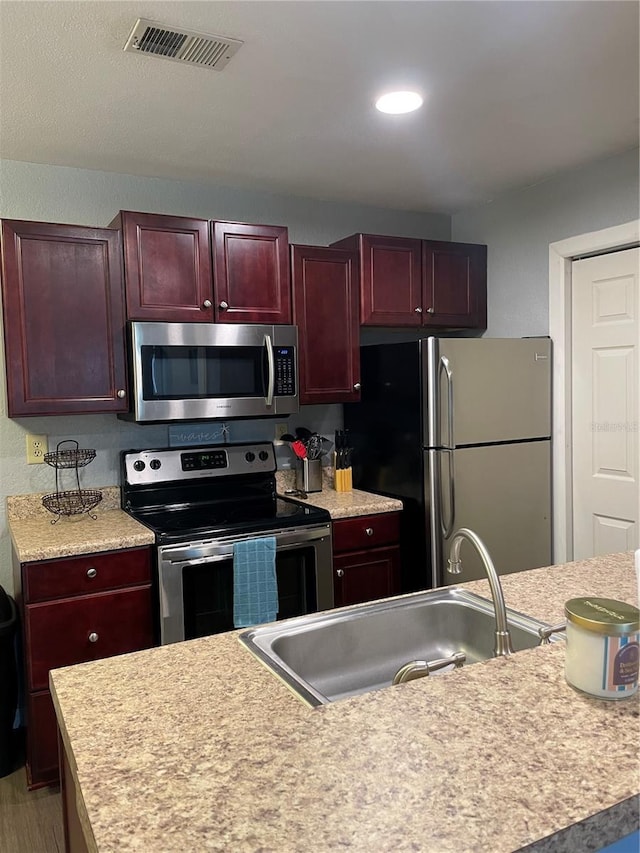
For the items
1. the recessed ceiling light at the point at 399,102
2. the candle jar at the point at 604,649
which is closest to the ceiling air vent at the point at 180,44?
the recessed ceiling light at the point at 399,102

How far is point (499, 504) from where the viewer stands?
10.5ft

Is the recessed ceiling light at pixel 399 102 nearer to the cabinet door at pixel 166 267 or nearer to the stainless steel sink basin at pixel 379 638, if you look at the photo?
the cabinet door at pixel 166 267

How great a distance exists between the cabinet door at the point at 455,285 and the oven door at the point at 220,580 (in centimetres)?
142

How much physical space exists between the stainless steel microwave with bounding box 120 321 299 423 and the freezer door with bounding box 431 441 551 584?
818 mm

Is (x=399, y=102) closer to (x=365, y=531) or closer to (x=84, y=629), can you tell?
(x=365, y=531)

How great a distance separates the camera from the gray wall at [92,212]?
2.81 m

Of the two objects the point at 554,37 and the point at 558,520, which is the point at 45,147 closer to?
the point at 554,37

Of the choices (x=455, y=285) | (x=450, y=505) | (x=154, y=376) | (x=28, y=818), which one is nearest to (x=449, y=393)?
(x=450, y=505)

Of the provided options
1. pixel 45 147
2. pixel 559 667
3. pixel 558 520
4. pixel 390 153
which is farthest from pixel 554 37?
pixel 558 520

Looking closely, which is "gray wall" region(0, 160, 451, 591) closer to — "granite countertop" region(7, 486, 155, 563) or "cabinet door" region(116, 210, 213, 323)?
"granite countertop" region(7, 486, 155, 563)

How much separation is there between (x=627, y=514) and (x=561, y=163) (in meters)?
1.67

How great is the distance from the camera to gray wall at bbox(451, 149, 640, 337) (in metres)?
2.98

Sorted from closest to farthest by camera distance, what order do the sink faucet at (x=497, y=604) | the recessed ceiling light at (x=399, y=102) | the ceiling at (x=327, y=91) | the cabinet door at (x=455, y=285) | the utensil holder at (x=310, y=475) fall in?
1. the sink faucet at (x=497, y=604)
2. the ceiling at (x=327, y=91)
3. the recessed ceiling light at (x=399, y=102)
4. the utensil holder at (x=310, y=475)
5. the cabinet door at (x=455, y=285)

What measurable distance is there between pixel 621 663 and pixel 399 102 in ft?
6.50
